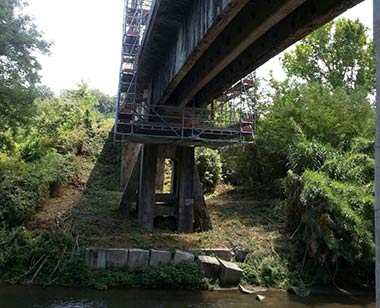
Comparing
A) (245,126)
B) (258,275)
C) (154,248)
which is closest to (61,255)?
(154,248)

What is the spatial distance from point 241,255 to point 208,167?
8.11 metres

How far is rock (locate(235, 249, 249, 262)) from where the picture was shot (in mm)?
10230

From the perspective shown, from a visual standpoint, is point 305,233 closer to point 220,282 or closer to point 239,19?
point 220,282

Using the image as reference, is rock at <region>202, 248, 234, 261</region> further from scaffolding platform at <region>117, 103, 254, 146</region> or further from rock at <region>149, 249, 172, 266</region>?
scaffolding platform at <region>117, 103, 254, 146</region>

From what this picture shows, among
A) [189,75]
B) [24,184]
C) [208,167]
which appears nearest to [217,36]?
[189,75]

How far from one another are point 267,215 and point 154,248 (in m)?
5.24

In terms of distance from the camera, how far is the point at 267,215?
13.5 metres

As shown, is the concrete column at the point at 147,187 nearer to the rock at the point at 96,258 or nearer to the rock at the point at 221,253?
the rock at the point at 221,253

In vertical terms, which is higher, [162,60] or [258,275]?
[162,60]

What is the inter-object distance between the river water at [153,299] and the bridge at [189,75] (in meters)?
3.74

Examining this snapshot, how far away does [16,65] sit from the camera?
13.9 meters

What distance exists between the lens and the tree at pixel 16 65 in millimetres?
13195

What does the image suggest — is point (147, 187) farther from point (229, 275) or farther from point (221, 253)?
point (229, 275)

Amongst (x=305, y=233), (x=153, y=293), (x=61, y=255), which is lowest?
(x=153, y=293)
